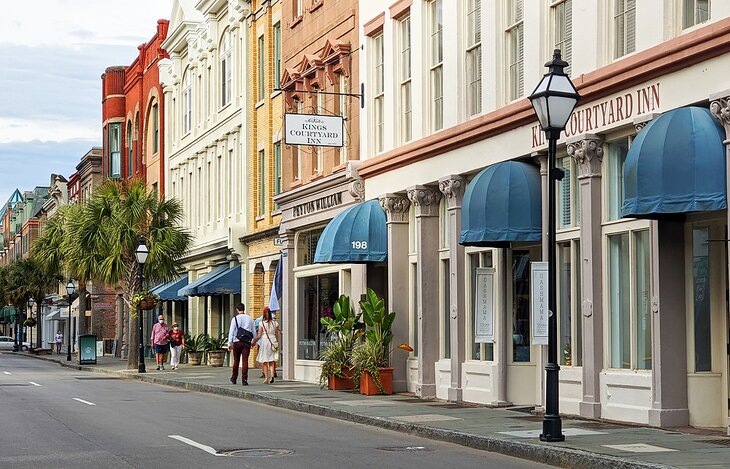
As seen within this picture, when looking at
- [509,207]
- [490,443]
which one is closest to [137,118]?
[509,207]

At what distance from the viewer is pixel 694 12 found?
1570 cm

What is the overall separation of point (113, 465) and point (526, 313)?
31.6 feet

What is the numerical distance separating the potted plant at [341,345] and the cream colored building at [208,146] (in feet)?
48.2

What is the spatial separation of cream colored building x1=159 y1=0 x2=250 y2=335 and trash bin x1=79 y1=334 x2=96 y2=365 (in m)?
3.84

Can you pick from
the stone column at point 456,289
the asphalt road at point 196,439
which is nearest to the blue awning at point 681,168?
the asphalt road at point 196,439

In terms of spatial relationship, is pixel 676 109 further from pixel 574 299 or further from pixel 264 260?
pixel 264 260

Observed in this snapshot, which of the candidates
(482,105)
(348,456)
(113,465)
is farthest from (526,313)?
(113,465)

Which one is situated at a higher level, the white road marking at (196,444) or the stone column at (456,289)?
the stone column at (456,289)

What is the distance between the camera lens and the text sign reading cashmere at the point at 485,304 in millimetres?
21422

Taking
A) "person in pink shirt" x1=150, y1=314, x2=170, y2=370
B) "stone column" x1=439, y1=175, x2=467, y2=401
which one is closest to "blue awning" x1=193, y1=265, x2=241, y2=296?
"person in pink shirt" x1=150, y1=314, x2=170, y2=370

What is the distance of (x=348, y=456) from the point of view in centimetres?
1425

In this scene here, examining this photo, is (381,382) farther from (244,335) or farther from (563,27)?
(563,27)

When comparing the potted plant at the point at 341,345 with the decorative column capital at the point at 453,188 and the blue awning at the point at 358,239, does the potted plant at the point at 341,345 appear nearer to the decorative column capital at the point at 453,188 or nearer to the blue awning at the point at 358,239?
the blue awning at the point at 358,239

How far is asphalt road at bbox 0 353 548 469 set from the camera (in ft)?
44.5
